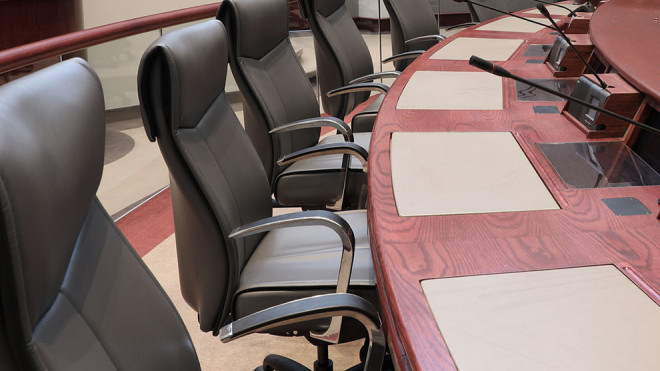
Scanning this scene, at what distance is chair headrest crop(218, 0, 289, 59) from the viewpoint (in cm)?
156

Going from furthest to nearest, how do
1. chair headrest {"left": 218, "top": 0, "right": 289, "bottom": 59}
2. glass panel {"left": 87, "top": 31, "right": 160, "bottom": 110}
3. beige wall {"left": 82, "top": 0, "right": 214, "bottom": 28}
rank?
beige wall {"left": 82, "top": 0, "right": 214, "bottom": 28}, glass panel {"left": 87, "top": 31, "right": 160, "bottom": 110}, chair headrest {"left": 218, "top": 0, "right": 289, "bottom": 59}

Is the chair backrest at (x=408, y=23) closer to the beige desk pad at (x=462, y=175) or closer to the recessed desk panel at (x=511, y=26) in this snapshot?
the recessed desk panel at (x=511, y=26)

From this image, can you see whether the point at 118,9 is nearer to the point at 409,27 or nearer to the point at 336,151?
the point at 409,27

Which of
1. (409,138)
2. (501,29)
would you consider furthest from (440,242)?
(501,29)

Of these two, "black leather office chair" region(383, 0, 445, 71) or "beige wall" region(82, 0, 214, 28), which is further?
"beige wall" region(82, 0, 214, 28)

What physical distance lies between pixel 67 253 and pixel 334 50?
1.77m

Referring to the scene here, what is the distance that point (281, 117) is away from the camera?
1846 millimetres

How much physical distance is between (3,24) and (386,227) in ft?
9.15

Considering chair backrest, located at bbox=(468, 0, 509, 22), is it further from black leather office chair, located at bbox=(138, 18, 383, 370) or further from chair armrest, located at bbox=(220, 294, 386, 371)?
chair armrest, located at bbox=(220, 294, 386, 371)

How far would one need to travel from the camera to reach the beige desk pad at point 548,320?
2.28 ft

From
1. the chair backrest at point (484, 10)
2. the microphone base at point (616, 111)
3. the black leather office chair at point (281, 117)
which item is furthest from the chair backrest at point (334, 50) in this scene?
the chair backrest at point (484, 10)

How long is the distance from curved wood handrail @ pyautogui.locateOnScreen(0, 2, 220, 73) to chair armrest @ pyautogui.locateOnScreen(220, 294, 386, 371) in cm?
109

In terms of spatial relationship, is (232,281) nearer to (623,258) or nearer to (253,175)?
(253,175)

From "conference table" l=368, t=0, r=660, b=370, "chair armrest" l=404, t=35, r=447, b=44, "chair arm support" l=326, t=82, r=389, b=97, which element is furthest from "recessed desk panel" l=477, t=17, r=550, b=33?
"conference table" l=368, t=0, r=660, b=370
